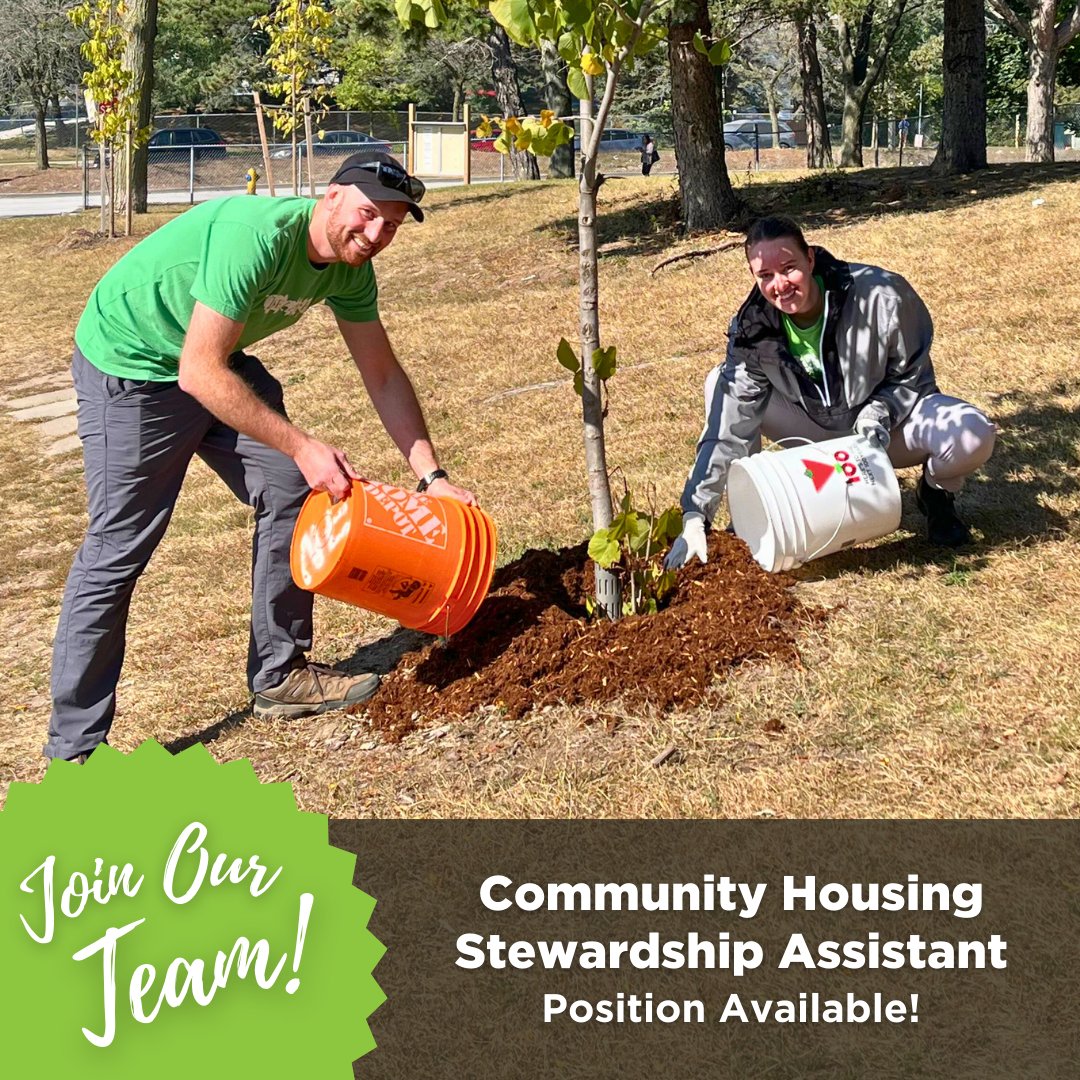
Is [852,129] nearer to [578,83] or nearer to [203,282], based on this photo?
[578,83]

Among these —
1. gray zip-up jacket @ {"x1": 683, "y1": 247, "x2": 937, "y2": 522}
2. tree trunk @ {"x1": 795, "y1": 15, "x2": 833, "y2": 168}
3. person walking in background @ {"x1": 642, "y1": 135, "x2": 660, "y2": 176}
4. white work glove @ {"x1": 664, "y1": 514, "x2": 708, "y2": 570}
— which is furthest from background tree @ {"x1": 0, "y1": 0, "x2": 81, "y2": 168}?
white work glove @ {"x1": 664, "y1": 514, "x2": 708, "y2": 570}

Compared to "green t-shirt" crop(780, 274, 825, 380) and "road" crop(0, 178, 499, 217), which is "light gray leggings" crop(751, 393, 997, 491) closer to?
"green t-shirt" crop(780, 274, 825, 380)

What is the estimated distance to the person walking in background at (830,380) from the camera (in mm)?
Answer: 4660

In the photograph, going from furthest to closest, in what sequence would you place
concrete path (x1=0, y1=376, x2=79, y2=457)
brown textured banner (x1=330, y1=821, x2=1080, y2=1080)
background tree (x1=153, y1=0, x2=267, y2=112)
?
background tree (x1=153, y1=0, x2=267, y2=112) < concrete path (x1=0, y1=376, x2=79, y2=457) < brown textured banner (x1=330, y1=821, x2=1080, y2=1080)

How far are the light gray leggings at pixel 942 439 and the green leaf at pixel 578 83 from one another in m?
1.61

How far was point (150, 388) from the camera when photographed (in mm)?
3980

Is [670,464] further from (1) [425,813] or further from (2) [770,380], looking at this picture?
(1) [425,813]

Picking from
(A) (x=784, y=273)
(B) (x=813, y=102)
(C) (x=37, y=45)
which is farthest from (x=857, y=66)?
(A) (x=784, y=273)

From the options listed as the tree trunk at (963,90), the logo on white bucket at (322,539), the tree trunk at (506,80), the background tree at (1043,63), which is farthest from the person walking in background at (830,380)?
the tree trunk at (506,80)

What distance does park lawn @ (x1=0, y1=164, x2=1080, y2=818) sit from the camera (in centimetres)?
377

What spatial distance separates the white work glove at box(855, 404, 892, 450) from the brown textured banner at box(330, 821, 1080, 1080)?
5.34 ft

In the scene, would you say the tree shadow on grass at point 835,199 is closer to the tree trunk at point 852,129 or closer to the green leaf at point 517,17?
the green leaf at point 517,17

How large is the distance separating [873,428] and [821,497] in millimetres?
321

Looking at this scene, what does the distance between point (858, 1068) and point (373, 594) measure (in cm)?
193
